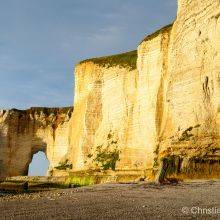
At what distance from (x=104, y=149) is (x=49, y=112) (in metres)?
18.3

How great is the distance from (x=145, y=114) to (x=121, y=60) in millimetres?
8944

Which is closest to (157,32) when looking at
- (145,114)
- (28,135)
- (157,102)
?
(157,102)

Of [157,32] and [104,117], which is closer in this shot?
[157,32]

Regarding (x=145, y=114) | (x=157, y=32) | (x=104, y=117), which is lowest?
(x=145, y=114)

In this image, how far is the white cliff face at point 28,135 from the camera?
58.1m

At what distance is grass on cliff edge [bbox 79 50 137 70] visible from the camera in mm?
42319

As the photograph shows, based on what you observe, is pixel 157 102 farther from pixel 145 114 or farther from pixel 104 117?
pixel 104 117

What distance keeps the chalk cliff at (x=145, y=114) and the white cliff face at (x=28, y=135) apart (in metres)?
0.11

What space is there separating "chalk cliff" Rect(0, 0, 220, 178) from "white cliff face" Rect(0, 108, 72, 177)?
0.11 metres

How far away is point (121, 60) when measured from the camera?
4406cm

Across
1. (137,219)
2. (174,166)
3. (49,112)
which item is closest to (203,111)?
(174,166)

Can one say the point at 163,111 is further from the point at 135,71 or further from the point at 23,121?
the point at 23,121

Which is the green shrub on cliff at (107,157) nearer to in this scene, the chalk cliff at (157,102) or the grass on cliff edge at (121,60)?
the chalk cliff at (157,102)

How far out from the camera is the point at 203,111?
2484 cm
